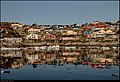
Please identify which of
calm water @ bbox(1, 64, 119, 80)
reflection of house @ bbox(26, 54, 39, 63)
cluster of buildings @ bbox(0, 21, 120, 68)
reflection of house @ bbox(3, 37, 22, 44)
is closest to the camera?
calm water @ bbox(1, 64, 119, 80)

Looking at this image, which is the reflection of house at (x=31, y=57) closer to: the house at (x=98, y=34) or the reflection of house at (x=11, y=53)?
the reflection of house at (x=11, y=53)

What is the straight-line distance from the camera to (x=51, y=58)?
166 feet

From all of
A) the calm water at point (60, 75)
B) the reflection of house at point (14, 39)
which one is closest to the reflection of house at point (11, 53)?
the reflection of house at point (14, 39)

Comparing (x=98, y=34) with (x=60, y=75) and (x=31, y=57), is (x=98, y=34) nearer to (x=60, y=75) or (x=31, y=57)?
(x=31, y=57)

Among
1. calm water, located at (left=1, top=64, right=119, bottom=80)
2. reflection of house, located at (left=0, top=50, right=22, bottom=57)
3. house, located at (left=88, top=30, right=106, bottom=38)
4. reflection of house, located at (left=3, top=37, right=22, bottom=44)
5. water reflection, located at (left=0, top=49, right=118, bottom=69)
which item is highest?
house, located at (left=88, top=30, right=106, bottom=38)

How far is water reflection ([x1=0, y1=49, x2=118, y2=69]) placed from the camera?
4492 cm

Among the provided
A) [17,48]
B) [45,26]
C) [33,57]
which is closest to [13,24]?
[45,26]

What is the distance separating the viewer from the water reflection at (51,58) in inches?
1768

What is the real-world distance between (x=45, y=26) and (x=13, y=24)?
9936 millimetres

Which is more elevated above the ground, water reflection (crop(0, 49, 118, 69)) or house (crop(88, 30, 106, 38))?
house (crop(88, 30, 106, 38))

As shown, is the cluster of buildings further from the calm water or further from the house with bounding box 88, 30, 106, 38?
the calm water

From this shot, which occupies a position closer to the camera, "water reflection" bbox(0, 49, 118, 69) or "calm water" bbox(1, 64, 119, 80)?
"calm water" bbox(1, 64, 119, 80)

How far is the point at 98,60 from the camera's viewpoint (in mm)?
48156

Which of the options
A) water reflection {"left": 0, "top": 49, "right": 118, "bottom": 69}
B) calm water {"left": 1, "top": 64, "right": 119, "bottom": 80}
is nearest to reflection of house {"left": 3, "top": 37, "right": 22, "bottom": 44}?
water reflection {"left": 0, "top": 49, "right": 118, "bottom": 69}
